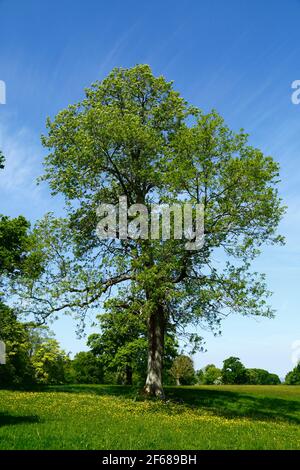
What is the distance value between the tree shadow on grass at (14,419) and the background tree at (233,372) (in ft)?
384

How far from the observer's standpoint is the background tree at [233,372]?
130 m

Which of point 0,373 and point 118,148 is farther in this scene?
point 0,373

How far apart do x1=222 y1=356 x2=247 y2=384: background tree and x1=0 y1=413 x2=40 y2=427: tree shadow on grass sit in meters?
117

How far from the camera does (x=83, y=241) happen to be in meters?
36.4

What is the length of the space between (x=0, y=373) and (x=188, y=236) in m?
40.5

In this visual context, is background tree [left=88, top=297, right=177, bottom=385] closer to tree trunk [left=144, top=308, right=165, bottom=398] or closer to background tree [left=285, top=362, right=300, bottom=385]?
tree trunk [left=144, top=308, right=165, bottom=398]

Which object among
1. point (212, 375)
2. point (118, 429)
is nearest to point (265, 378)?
point (212, 375)

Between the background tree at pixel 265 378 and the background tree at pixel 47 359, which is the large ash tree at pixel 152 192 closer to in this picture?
the background tree at pixel 47 359

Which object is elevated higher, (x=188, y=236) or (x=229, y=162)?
(x=229, y=162)

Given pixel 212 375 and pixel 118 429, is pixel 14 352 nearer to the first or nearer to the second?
pixel 118 429
